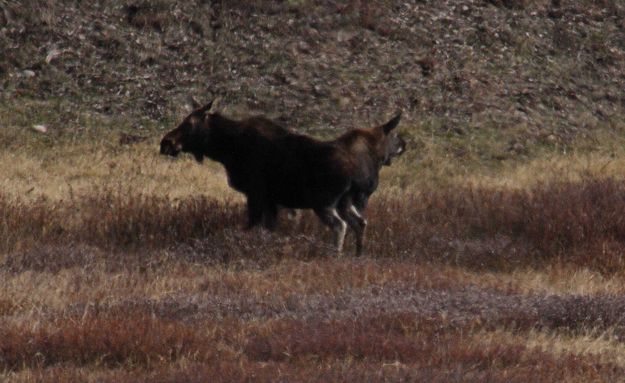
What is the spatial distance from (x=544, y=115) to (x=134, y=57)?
851 cm

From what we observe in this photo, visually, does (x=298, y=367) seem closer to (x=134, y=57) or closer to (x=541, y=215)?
Result: (x=541, y=215)

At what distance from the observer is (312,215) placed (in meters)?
15.0

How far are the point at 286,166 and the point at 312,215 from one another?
56.6 inches

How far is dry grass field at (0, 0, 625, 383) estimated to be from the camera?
8.11 m

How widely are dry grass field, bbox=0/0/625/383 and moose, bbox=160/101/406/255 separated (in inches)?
17.2

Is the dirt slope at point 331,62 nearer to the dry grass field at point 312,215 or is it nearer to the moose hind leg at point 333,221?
the dry grass field at point 312,215

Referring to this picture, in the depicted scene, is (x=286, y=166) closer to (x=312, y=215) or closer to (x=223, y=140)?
(x=223, y=140)

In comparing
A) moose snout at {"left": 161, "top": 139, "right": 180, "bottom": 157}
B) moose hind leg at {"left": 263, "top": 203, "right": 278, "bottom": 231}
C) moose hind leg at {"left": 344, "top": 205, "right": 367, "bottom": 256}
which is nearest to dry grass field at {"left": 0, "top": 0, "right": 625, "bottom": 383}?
moose hind leg at {"left": 344, "top": 205, "right": 367, "bottom": 256}

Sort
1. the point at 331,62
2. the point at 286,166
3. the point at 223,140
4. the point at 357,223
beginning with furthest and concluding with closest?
1. the point at 331,62
2. the point at 223,140
3. the point at 357,223
4. the point at 286,166

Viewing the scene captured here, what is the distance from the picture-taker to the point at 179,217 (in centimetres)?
1423

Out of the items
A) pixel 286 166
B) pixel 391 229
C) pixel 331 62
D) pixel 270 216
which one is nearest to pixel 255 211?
pixel 270 216

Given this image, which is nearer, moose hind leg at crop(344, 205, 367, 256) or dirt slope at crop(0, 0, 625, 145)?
moose hind leg at crop(344, 205, 367, 256)

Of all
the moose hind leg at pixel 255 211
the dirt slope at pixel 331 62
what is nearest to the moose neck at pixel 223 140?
the moose hind leg at pixel 255 211

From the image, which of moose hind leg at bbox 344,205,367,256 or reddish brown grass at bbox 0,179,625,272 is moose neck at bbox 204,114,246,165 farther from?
moose hind leg at bbox 344,205,367,256
